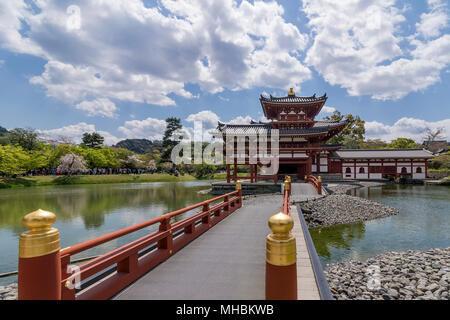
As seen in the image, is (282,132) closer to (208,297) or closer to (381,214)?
(381,214)

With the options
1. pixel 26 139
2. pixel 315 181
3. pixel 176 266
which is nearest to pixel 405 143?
pixel 315 181

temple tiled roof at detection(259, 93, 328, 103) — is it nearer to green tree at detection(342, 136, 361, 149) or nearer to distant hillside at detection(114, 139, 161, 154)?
green tree at detection(342, 136, 361, 149)

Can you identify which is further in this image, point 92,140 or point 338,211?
point 92,140

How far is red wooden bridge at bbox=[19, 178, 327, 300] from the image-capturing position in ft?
6.93

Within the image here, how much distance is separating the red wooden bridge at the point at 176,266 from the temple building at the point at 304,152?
56.6 feet

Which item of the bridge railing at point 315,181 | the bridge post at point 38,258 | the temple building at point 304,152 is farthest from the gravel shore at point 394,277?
the temple building at point 304,152

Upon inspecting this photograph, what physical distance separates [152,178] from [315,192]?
34.6 metres

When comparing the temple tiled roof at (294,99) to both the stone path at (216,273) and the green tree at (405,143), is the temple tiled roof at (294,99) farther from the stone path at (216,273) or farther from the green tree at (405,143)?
the green tree at (405,143)

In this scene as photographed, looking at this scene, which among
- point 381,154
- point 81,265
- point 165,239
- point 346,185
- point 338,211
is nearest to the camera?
point 81,265

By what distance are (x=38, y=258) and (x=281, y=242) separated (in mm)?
2344

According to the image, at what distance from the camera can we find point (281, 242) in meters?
2.09

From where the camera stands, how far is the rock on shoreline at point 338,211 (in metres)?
12.3

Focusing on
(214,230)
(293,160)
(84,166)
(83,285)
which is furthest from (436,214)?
(84,166)

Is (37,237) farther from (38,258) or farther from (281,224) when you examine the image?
(281,224)
